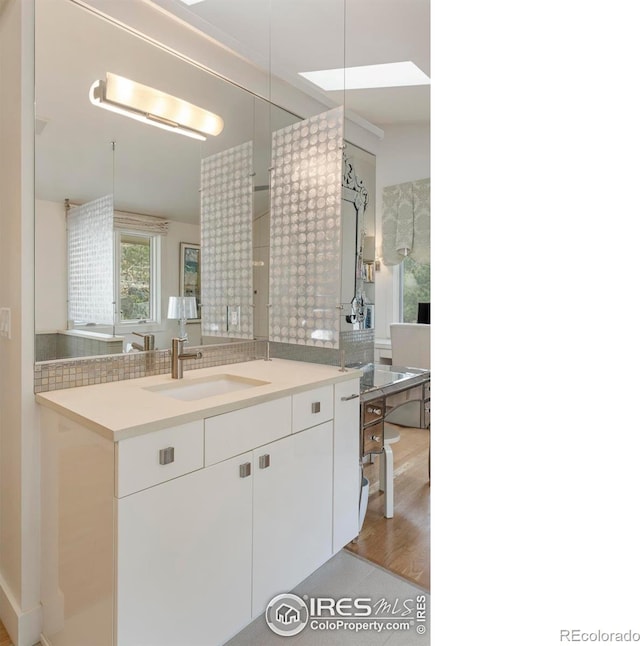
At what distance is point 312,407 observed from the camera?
1.94m

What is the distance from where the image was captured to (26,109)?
1584mm

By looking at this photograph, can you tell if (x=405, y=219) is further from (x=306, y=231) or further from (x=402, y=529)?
(x=402, y=529)

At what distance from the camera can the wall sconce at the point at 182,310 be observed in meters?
2.17

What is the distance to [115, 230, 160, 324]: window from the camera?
1.97m

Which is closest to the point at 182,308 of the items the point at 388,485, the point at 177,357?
the point at 177,357

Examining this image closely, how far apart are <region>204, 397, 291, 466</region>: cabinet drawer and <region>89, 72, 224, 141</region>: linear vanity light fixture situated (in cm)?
141

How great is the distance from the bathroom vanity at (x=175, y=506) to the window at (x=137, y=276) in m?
0.31

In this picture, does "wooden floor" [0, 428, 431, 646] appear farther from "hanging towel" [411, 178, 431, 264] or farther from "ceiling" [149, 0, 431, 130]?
"hanging towel" [411, 178, 431, 264]

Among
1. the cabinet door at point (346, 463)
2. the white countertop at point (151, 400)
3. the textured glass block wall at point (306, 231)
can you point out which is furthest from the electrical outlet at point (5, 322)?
the cabinet door at point (346, 463)

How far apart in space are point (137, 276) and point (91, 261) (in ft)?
0.70

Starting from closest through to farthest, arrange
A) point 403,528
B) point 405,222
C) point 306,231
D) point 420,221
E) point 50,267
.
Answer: point 50,267 → point 306,231 → point 403,528 → point 420,221 → point 405,222

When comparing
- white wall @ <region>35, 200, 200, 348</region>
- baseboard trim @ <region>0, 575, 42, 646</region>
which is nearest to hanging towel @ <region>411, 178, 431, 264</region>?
white wall @ <region>35, 200, 200, 348</region>
